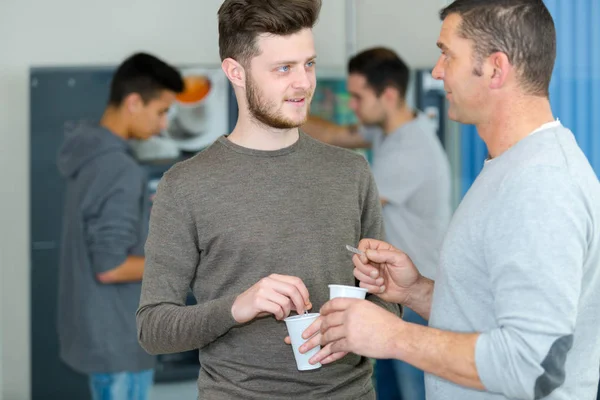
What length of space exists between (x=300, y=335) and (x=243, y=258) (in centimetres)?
22

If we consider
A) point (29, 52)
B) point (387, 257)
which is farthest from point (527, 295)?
point (29, 52)

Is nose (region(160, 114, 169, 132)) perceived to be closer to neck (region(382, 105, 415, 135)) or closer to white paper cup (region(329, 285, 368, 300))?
neck (region(382, 105, 415, 135))

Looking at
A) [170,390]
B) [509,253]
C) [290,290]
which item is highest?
[509,253]

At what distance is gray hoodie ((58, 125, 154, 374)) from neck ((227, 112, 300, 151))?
1781mm

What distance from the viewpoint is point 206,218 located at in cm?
168

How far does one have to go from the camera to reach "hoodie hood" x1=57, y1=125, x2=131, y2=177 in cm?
353

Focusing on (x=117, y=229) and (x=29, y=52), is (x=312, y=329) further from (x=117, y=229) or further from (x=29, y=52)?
(x=29, y=52)

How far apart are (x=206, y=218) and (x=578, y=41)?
6.69 ft

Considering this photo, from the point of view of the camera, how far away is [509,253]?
4.02 ft

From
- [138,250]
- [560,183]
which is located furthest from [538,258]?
[138,250]

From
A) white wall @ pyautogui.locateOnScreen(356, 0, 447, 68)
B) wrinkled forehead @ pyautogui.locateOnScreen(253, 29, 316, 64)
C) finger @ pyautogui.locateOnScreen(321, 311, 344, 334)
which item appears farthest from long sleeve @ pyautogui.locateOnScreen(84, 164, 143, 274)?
finger @ pyautogui.locateOnScreen(321, 311, 344, 334)

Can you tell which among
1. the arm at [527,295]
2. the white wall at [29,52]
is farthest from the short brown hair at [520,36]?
the white wall at [29,52]

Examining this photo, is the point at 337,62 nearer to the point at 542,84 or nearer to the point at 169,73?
the point at 169,73

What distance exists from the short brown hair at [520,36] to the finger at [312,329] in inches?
21.3
